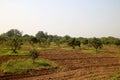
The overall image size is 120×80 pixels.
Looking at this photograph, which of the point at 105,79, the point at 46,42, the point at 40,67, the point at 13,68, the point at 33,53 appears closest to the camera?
the point at 105,79

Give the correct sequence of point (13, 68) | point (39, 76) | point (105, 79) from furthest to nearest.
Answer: point (13, 68)
point (39, 76)
point (105, 79)

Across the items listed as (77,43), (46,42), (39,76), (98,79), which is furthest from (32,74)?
(46,42)

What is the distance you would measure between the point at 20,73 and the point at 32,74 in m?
1.62

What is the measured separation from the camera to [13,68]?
24.2 m

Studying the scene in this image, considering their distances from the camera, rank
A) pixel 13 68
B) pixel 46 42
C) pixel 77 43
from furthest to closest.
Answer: pixel 46 42 → pixel 77 43 → pixel 13 68

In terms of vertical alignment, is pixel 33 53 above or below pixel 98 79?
above

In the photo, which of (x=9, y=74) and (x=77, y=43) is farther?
(x=77, y=43)

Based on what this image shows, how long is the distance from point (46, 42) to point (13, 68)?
5234 cm

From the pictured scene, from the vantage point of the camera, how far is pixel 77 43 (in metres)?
67.5

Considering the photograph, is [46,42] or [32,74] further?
[46,42]

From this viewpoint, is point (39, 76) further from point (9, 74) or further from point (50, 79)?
point (9, 74)

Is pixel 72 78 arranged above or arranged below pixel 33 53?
below

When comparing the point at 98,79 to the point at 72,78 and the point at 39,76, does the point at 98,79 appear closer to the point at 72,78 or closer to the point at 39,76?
the point at 72,78

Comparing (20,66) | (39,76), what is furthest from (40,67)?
(39,76)
